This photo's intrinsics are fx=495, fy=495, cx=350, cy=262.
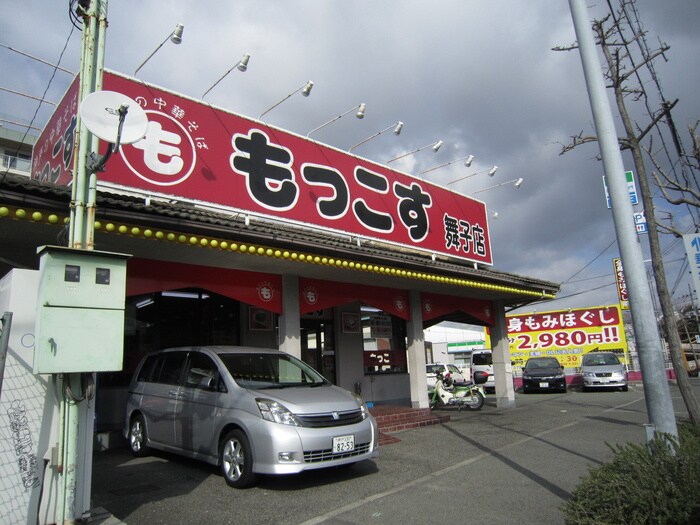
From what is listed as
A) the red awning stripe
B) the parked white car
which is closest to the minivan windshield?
the red awning stripe

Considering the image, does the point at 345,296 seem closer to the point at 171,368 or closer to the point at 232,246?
the point at 232,246

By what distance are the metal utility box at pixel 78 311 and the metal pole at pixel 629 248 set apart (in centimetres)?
466

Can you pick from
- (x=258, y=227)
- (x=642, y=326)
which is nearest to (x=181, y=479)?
(x=258, y=227)

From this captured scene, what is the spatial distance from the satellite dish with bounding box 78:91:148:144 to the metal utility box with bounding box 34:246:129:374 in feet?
3.43

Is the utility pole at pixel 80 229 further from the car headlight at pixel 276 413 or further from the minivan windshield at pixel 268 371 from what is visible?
the minivan windshield at pixel 268 371

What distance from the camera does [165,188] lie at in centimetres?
823

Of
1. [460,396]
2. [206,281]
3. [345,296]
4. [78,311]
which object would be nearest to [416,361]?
[345,296]

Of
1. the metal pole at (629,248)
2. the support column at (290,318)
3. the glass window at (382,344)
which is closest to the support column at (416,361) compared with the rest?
the glass window at (382,344)

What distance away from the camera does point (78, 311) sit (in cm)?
411

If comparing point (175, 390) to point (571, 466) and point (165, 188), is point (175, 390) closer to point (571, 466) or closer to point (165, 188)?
point (165, 188)

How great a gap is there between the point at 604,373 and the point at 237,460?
61.3ft

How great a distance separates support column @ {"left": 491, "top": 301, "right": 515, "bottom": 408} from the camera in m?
14.7

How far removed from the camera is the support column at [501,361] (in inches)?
580

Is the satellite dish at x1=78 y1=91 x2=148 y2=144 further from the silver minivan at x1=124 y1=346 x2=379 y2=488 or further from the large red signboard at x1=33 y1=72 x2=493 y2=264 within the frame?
the large red signboard at x1=33 y1=72 x2=493 y2=264
